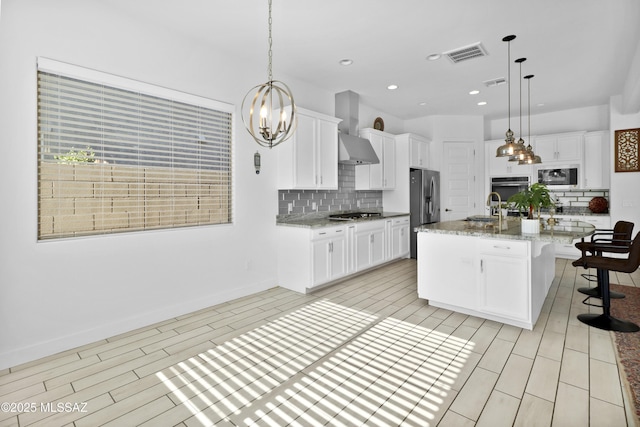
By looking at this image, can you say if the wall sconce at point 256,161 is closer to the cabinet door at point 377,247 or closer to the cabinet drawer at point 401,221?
the cabinet door at point 377,247

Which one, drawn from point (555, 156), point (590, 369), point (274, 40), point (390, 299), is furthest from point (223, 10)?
point (555, 156)

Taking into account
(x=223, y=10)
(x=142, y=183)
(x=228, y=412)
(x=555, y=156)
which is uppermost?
(x=223, y=10)

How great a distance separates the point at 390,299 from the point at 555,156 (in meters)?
4.92

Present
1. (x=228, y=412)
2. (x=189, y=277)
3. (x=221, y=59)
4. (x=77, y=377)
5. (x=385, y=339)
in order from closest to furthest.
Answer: (x=228, y=412) < (x=77, y=377) < (x=385, y=339) < (x=189, y=277) < (x=221, y=59)

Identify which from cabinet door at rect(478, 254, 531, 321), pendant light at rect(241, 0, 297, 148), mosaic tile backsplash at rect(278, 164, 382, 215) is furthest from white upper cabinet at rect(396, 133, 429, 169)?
cabinet door at rect(478, 254, 531, 321)

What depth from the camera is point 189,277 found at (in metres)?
3.58

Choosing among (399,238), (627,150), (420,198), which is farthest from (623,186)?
(399,238)

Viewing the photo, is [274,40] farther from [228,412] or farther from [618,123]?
[618,123]

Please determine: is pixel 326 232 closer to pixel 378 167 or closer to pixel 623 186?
pixel 378 167

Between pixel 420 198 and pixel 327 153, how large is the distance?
93.9 inches

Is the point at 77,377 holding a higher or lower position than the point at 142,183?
lower

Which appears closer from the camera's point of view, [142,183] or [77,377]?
[77,377]

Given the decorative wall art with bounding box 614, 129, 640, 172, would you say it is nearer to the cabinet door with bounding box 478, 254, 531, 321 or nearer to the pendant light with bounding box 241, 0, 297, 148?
the cabinet door with bounding box 478, 254, 531, 321

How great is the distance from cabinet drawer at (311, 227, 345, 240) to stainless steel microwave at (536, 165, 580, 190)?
15.3 ft
